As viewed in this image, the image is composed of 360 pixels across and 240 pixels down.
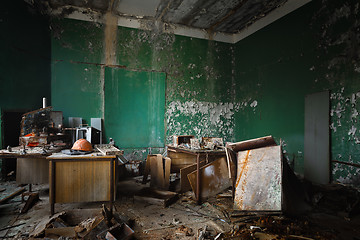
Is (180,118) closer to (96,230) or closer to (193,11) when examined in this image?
(193,11)

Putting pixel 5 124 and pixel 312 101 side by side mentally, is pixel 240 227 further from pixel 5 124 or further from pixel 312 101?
pixel 5 124

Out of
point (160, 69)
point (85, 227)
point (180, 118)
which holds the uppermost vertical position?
point (160, 69)

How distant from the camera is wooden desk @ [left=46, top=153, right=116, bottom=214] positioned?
3041mm

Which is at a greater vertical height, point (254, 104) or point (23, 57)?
point (23, 57)

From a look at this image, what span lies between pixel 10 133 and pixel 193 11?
5562 millimetres

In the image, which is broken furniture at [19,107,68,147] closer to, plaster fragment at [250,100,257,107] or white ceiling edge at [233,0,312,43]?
plaster fragment at [250,100,257,107]

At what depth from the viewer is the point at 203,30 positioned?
6.96 metres

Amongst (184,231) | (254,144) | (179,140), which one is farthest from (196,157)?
(184,231)

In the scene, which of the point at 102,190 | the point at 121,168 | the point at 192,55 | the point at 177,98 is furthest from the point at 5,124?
the point at 192,55

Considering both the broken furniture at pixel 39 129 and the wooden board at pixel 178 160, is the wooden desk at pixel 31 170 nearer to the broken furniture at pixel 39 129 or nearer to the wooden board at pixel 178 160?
the broken furniture at pixel 39 129

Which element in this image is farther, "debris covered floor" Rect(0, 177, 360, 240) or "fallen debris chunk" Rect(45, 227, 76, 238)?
"debris covered floor" Rect(0, 177, 360, 240)

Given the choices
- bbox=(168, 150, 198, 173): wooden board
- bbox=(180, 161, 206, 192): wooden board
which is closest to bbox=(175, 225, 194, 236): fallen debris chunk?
bbox=(180, 161, 206, 192): wooden board

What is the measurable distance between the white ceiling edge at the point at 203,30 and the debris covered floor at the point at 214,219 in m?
4.25

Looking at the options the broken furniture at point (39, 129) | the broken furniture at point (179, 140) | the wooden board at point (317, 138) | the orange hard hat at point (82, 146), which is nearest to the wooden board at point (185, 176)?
the broken furniture at point (179, 140)
